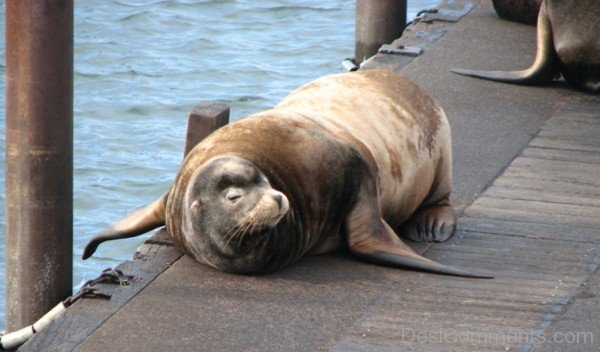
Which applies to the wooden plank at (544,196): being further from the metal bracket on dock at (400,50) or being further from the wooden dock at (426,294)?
the metal bracket on dock at (400,50)

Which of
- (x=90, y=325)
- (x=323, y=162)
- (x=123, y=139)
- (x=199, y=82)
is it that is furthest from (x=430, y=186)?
(x=199, y=82)

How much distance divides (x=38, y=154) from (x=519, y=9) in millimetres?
4812

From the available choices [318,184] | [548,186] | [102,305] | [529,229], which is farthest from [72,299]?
[548,186]

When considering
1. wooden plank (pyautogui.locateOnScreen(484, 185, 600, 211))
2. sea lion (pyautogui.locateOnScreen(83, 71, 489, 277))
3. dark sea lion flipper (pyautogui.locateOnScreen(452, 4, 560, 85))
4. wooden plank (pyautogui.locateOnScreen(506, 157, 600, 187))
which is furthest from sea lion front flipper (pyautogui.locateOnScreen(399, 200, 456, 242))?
dark sea lion flipper (pyautogui.locateOnScreen(452, 4, 560, 85))

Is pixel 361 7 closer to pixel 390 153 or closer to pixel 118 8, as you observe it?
pixel 390 153

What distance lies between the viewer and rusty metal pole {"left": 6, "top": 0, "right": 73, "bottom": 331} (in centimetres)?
523

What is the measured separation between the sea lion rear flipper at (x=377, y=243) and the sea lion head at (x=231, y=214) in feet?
1.23

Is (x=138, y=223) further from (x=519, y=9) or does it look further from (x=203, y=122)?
(x=519, y=9)

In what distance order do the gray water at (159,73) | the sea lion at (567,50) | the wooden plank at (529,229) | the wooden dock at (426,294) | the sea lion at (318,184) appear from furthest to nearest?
1. the gray water at (159,73)
2. the sea lion at (567,50)
3. the wooden plank at (529,229)
4. the sea lion at (318,184)
5. the wooden dock at (426,294)

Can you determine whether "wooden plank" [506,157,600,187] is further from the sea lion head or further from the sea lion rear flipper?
the sea lion head

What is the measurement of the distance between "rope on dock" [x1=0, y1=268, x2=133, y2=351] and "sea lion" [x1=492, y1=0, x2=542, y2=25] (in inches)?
191

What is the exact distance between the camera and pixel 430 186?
5.73m

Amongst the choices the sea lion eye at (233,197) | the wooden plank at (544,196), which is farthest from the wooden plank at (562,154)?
the sea lion eye at (233,197)

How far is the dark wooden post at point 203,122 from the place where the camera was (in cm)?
572
